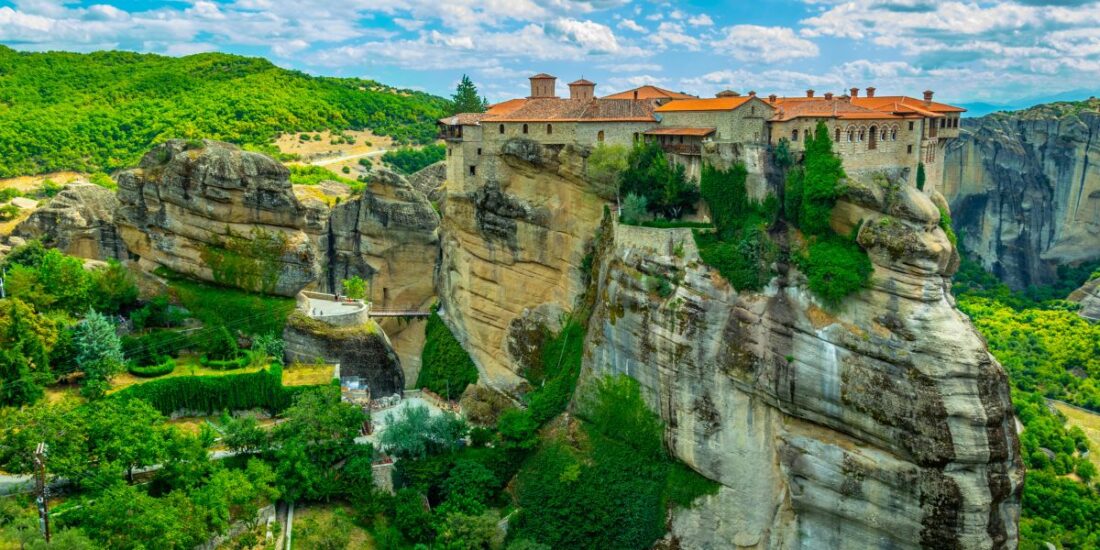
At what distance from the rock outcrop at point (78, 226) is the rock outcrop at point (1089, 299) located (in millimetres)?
54342

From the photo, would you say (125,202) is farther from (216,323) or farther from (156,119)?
(156,119)

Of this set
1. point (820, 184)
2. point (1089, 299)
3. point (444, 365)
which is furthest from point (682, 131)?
point (1089, 299)

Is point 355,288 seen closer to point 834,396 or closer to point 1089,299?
point 834,396

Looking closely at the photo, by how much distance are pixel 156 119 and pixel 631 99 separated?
41292 mm

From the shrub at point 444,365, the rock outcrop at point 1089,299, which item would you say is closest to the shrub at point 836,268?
the shrub at point 444,365

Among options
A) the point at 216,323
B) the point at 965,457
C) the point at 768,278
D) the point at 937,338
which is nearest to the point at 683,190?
the point at 768,278

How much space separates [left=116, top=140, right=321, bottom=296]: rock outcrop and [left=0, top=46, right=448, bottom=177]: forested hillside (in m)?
20.1

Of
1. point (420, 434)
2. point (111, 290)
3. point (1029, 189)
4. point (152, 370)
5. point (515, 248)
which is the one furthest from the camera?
point (1029, 189)

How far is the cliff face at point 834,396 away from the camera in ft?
91.4

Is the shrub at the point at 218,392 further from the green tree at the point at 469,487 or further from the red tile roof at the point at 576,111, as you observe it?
the red tile roof at the point at 576,111

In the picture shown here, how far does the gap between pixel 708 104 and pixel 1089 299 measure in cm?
3577

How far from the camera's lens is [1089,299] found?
2245 inches

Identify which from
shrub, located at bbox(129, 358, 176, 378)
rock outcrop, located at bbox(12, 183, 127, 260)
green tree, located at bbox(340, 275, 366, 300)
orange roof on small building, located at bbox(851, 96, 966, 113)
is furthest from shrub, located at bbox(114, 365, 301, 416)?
orange roof on small building, located at bbox(851, 96, 966, 113)

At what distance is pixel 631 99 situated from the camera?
128 ft
